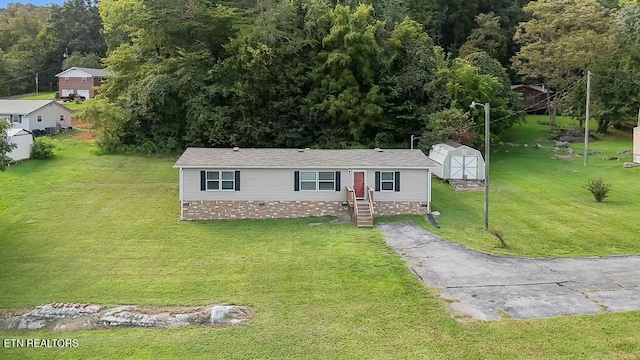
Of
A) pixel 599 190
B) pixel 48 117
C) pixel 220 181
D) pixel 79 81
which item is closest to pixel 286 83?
pixel 220 181

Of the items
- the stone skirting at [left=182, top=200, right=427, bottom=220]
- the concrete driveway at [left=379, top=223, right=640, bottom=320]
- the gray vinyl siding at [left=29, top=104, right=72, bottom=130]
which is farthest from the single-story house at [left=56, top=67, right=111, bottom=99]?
the concrete driveway at [left=379, top=223, right=640, bottom=320]

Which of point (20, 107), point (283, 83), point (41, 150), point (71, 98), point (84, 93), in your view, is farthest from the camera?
point (84, 93)

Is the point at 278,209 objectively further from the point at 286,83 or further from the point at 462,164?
the point at 286,83

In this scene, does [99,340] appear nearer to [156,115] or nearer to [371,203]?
[371,203]

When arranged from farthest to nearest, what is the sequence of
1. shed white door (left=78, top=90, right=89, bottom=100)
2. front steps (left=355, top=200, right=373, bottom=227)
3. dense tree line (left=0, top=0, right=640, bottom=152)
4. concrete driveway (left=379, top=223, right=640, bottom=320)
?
1. shed white door (left=78, top=90, right=89, bottom=100)
2. dense tree line (left=0, top=0, right=640, bottom=152)
3. front steps (left=355, top=200, right=373, bottom=227)
4. concrete driveway (left=379, top=223, right=640, bottom=320)

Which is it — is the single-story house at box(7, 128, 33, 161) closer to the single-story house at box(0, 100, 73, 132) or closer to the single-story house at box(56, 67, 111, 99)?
the single-story house at box(0, 100, 73, 132)

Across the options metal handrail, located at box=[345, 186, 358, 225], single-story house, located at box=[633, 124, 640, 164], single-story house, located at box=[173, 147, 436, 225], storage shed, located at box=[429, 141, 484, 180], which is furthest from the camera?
single-story house, located at box=[633, 124, 640, 164]
